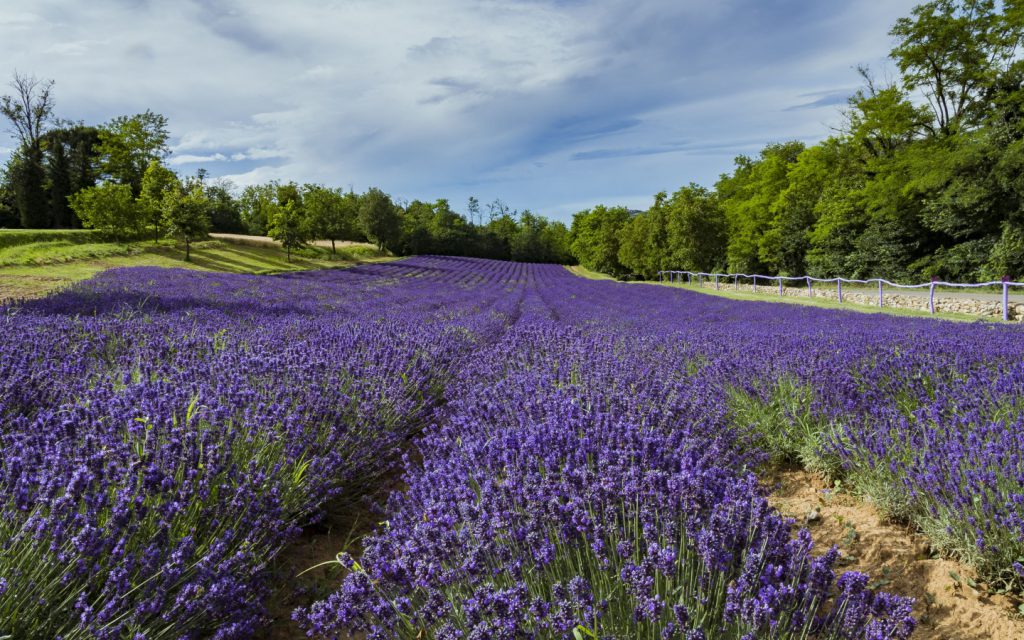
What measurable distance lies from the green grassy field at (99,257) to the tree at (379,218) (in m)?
5.78

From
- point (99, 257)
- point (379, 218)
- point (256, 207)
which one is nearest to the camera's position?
point (99, 257)

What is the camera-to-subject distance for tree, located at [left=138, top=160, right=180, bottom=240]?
28.9m

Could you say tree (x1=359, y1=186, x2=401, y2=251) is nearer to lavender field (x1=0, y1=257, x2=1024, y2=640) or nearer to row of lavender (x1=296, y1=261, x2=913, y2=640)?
lavender field (x1=0, y1=257, x2=1024, y2=640)

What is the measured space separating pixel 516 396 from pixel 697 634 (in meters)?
2.15

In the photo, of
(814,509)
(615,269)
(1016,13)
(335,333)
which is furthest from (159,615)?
(615,269)

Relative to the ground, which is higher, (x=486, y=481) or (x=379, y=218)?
(x=379, y=218)

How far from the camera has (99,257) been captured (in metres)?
23.4

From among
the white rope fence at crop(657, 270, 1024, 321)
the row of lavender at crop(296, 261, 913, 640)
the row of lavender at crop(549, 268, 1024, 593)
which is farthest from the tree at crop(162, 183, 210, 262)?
the row of lavender at crop(296, 261, 913, 640)

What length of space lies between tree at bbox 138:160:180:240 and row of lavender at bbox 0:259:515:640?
93.0ft

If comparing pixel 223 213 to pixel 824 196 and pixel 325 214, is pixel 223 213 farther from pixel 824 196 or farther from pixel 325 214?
pixel 824 196

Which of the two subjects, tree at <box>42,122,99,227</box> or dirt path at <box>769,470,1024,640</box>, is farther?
tree at <box>42,122,99,227</box>

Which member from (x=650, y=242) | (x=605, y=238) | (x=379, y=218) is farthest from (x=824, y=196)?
(x=379, y=218)

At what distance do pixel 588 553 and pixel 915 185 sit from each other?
23529mm


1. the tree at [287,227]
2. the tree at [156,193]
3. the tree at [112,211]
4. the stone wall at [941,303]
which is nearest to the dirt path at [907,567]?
the stone wall at [941,303]
